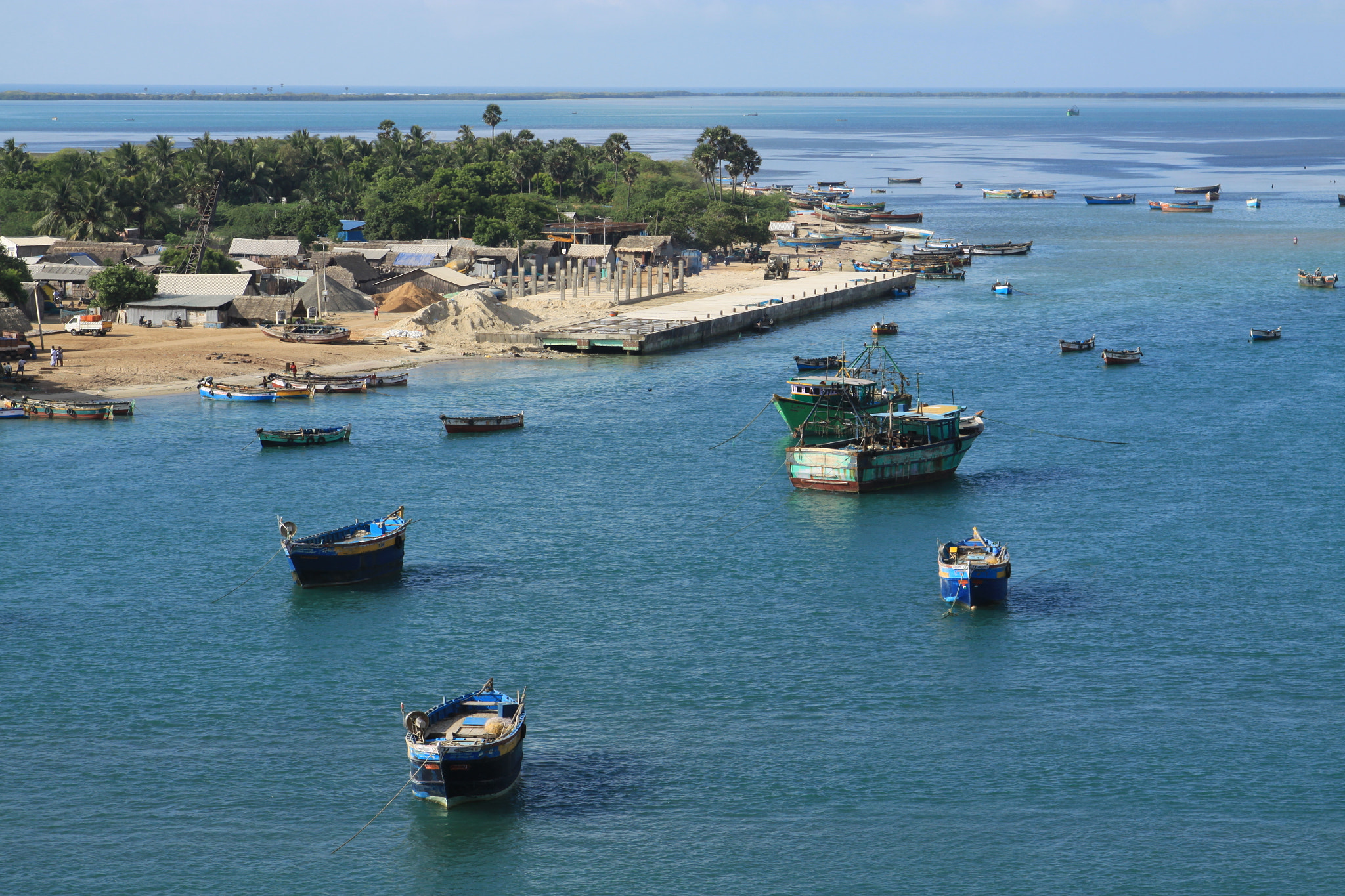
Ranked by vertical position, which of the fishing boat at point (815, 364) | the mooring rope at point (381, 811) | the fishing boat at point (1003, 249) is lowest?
the mooring rope at point (381, 811)

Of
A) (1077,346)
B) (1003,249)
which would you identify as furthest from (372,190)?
(1077,346)

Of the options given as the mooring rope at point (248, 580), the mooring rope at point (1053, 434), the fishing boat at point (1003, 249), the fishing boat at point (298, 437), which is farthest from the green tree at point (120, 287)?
the fishing boat at point (1003, 249)

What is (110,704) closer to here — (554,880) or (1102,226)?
(554,880)

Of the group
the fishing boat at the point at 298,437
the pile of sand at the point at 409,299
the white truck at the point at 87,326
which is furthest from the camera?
the pile of sand at the point at 409,299

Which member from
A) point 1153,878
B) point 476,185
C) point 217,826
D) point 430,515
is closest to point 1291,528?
point 1153,878

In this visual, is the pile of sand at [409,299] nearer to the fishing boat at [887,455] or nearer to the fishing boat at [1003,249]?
the fishing boat at [887,455]

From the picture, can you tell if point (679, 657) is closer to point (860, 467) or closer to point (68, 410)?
point (860, 467)
